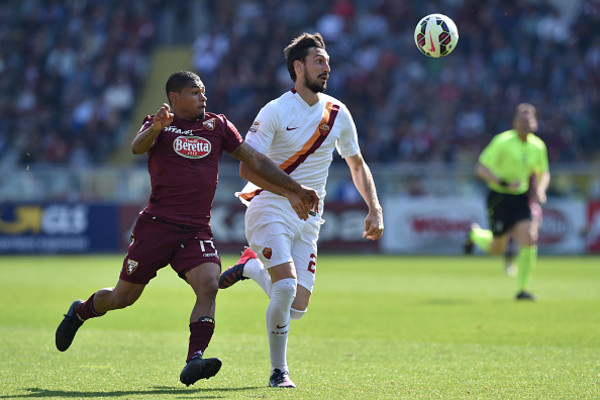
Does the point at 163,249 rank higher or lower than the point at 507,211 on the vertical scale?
higher

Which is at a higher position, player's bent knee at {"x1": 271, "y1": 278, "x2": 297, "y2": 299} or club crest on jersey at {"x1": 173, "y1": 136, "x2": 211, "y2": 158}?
club crest on jersey at {"x1": 173, "y1": 136, "x2": 211, "y2": 158}

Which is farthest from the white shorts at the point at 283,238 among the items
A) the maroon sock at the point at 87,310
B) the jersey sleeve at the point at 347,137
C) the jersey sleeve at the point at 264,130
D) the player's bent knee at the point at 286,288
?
the maroon sock at the point at 87,310

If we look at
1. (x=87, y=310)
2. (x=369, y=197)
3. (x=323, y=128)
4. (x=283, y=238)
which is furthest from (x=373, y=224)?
(x=87, y=310)

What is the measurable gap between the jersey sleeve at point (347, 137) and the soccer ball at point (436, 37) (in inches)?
64.9

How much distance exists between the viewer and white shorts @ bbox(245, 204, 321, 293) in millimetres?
6855

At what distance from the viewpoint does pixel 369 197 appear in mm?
7254

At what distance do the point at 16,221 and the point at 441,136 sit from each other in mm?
11325

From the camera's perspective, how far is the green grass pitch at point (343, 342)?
6398 mm

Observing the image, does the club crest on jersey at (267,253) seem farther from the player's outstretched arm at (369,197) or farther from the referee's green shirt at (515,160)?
the referee's green shirt at (515,160)

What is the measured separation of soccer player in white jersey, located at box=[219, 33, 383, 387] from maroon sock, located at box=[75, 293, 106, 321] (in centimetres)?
131

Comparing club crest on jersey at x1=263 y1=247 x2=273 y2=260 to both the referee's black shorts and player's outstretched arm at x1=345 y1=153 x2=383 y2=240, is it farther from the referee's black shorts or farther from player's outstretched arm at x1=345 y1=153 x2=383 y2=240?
the referee's black shorts

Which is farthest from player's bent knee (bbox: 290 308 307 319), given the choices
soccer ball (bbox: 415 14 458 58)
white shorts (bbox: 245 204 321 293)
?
soccer ball (bbox: 415 14 458 58)

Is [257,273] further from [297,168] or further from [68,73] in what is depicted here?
[68,73]

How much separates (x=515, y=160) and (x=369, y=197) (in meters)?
6.83
